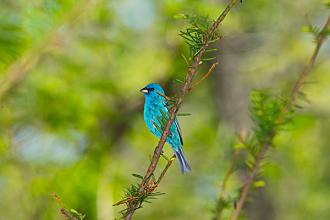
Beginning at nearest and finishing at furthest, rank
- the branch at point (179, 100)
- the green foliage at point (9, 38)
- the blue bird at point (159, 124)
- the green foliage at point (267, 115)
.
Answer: the branch at point (179, 100), the green foliage at point (9, 38), the green foliage at point (267, 115), the blue bird at point (159, 124)

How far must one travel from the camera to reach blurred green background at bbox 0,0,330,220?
192cm

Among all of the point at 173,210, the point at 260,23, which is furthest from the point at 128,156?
the point at 260,23

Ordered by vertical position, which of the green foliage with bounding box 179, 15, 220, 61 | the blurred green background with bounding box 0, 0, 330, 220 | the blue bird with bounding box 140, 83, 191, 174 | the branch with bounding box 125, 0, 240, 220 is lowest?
the branch with bounding box 125, 0, 240, 220

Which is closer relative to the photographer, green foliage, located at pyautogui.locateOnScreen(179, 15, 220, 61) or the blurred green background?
green foliage, located at pyautogui.locateOnScreen(179, 15, 220, 61)

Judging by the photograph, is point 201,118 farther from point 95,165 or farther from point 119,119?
point 95,165

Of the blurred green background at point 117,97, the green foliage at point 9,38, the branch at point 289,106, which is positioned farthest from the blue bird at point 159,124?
the green foliage at point 9,38

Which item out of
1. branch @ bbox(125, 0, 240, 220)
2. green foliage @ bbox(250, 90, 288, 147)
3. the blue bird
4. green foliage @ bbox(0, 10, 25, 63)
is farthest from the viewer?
the blue bird

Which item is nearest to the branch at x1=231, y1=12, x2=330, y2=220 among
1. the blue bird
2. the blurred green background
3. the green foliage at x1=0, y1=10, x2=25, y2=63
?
the blurred green background

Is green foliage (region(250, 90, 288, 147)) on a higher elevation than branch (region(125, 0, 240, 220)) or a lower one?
higher

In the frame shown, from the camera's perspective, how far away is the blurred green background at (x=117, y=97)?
6.31 feet

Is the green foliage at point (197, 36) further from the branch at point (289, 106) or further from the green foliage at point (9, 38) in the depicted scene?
the green foliage at point (9, 38)

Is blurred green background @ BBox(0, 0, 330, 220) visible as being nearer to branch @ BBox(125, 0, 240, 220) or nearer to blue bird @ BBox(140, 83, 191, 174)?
blue bird @ BBox(140, 83, 191, 174)

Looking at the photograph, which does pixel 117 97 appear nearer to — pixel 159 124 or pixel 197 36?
pixel 159 124

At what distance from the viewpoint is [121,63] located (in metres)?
4.57
